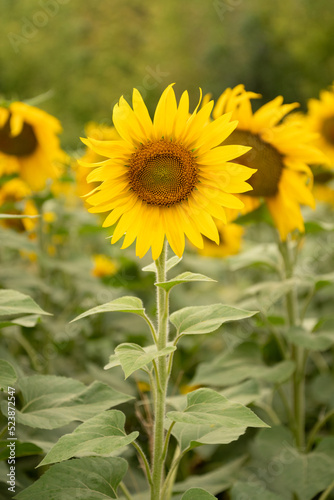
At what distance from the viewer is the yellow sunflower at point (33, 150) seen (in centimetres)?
258

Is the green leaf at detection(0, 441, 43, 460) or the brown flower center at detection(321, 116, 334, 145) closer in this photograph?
the green leaf at detection(0, 441, 43, 460)

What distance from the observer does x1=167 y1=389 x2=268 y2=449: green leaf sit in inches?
41.6

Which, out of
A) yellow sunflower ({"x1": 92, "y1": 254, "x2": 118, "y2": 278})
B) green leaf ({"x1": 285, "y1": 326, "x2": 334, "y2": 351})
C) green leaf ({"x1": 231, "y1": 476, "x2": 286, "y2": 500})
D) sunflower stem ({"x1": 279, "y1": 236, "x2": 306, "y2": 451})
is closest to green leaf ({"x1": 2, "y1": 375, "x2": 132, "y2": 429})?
green leaf ({"x1": 231, "y1": 476, "x2": 286, "y2": 500})

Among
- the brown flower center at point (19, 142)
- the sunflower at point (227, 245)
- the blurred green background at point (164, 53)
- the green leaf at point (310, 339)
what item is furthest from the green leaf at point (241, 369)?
the blurred green background at point (164, 53)

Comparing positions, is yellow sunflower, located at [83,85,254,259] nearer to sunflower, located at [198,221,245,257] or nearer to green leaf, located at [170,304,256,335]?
green leaf, located at [170,304,256,335]

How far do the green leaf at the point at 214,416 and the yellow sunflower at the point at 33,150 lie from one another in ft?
5.79

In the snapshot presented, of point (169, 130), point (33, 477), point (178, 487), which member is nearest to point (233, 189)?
point (169, 130)

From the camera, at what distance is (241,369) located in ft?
6.09

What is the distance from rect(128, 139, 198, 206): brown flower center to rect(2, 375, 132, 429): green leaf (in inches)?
20.3

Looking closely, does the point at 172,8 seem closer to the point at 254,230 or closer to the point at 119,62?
the point at 119,62

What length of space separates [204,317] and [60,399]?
469mm

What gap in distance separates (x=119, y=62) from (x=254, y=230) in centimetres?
1351

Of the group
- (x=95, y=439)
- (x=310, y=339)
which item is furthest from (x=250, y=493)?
(x=95, y=439)

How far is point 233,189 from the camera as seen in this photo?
118 cm
